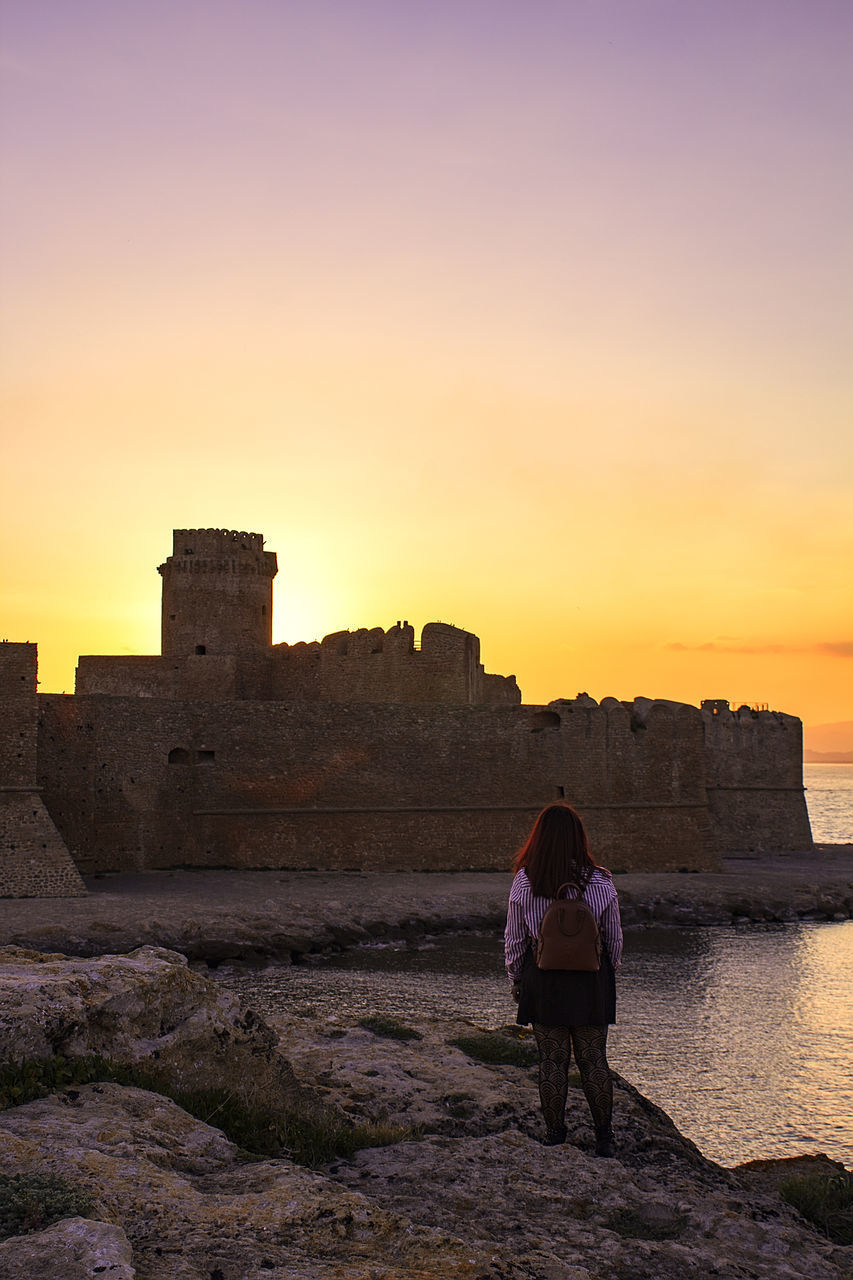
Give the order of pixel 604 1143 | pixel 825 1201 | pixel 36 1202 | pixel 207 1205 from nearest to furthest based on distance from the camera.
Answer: pixel 36 1202 < pixel 207 1205 < pixel 604 1143 < pixel 825 1201

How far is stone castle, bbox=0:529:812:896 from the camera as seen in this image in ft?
65.7

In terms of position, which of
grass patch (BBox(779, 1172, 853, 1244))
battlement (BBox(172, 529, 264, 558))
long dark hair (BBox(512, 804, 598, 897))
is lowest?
grass patch (BBox(779, 1172, 853, 1244))

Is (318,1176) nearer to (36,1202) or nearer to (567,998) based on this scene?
(36,1202)

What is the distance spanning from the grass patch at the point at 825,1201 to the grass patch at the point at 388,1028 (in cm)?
254

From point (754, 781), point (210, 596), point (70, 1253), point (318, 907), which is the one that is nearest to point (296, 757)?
point (318, 907)

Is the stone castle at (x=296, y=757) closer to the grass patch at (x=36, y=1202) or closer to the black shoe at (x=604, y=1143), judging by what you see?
the black shoe at (x=604, y=1143)

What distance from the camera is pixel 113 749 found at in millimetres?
20688

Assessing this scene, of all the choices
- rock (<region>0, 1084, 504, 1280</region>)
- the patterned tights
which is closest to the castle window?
the patterned tights

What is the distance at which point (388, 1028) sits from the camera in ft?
25.0

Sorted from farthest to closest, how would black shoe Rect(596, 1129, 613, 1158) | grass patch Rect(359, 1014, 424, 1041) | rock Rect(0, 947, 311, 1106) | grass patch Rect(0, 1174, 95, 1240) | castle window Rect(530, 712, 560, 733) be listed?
castle window Rect(530, 712, 560, 733)
grass patch Rect(359, 1014, 424, 1041)
black shoe Rect(596, 1129, 613, 1158)
rock Rect(0, 947, 311, 1106)
grass patch Rect(0, 1174, 95, 1240)

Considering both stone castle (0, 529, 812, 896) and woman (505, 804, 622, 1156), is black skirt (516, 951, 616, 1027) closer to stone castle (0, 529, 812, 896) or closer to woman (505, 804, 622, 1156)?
woman (505, 804, 622, 1156)

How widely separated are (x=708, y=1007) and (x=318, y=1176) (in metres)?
12.2

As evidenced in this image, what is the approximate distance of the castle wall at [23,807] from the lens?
693 inches

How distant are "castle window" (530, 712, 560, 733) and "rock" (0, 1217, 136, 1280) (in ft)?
68.0
